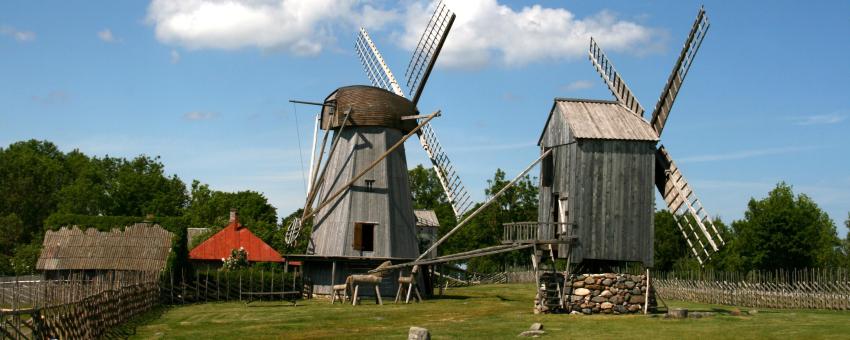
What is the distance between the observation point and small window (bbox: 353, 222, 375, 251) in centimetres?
3938

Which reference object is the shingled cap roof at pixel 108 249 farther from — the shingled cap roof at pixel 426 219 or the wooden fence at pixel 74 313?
the shingled cap roof at pixel 426 219

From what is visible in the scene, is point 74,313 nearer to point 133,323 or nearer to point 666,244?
point 133,323

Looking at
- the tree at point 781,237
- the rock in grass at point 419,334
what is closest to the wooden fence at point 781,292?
the tree at point 781,237

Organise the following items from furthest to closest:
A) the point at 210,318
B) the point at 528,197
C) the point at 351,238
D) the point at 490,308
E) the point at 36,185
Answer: the point at 36,185 < the point at 528,197 < the point at 351,238 < the point at 490,308 < the point at 210,318

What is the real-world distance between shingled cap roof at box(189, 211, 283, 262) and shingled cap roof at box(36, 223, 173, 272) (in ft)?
23.9

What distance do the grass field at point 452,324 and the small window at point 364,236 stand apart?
558 centimetres

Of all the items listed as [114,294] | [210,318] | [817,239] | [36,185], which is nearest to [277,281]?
[210,318]

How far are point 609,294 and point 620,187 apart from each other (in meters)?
3.47

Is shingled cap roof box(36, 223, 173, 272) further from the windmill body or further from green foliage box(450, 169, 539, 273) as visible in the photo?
green foliage box(450, 169, 539, 273)

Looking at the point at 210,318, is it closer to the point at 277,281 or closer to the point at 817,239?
the point at 277,281

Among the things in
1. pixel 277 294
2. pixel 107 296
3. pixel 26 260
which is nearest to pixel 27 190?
pixel 26 260

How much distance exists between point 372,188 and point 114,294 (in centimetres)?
1609

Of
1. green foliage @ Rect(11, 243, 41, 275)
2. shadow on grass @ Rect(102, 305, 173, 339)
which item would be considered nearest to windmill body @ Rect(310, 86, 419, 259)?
shadow on grass @ Rect(102, 305, 173, 339)

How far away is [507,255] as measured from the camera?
250 ft
